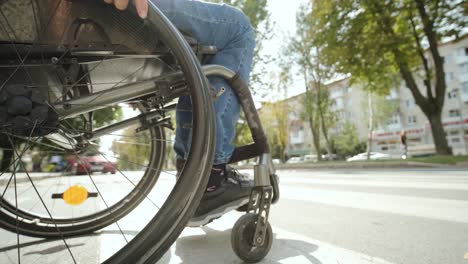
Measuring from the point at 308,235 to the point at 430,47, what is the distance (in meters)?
13.7

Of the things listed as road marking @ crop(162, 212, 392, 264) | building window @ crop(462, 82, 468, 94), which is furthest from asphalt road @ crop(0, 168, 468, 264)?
building window @ crop(462, 82, 468, 94)

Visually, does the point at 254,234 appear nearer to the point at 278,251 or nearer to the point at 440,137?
the point at 278,251

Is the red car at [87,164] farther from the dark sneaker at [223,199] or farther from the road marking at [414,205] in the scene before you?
the road marking at [414,205]

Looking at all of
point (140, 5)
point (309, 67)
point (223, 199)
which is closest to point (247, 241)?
point (223, 199)

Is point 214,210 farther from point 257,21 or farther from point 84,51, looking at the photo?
point 257,21

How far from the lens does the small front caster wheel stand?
120cm

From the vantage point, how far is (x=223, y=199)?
1.34 meters

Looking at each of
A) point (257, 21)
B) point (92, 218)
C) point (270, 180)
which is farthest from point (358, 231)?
point (257, 21)

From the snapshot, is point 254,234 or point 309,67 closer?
point 254,234

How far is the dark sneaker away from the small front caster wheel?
0.40ft

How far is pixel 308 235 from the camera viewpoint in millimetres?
1646

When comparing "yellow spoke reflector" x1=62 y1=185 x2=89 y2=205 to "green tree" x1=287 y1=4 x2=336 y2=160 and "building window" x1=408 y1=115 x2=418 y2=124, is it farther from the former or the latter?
"building window" x1=408 y1=115 x2=418 y2=124

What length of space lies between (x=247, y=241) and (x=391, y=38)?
1358 centimetres

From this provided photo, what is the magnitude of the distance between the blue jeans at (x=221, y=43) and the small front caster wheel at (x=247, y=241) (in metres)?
0.30
